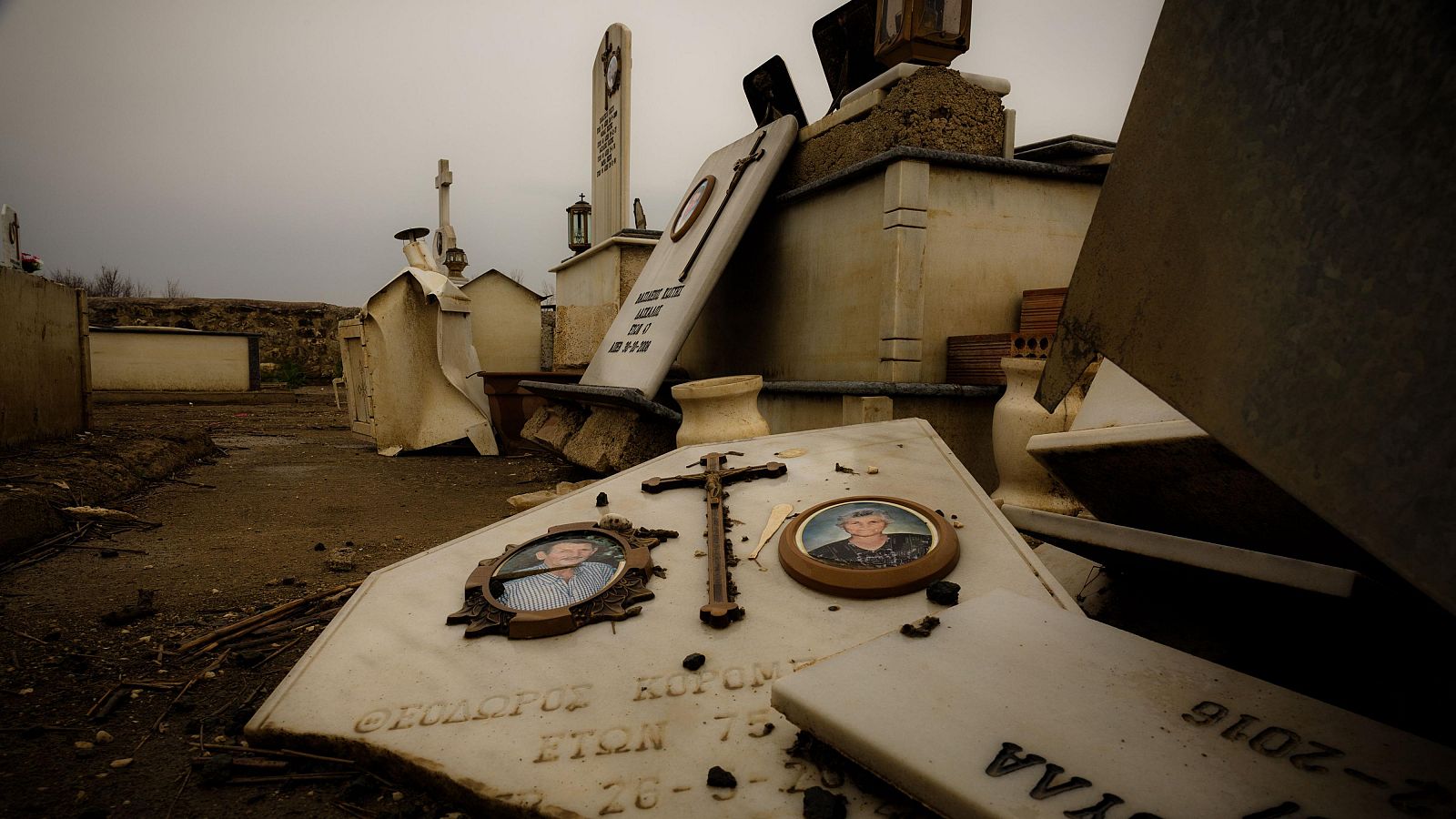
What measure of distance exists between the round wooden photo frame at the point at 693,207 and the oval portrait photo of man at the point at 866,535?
3.91 metres

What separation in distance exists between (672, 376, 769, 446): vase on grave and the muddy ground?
145 cm

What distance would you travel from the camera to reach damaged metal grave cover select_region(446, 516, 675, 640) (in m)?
1.74

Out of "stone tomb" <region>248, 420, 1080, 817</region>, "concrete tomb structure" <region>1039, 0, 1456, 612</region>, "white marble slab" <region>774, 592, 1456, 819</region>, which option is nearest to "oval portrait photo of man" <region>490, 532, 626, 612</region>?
"stone tomb" <region>248, 420, 1080, 817</region>

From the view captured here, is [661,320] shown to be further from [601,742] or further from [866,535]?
[601,742]

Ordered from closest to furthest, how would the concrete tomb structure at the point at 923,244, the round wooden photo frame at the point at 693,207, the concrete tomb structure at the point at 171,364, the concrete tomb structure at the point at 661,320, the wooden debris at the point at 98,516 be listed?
the wooden debris at the point at 98,516 → the concrete tomb structure at the point at 923,244 → the concrete tomb structure at the point at 661,320 → the round wooden photo frame at the point at 693,207 → the concrete tomb structure at the point at 171,364

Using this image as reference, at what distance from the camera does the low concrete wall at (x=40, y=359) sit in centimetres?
470

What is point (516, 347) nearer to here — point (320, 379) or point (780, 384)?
point (780, 384)

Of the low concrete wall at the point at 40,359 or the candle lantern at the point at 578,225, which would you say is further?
the candle lantern at the point at 578,225

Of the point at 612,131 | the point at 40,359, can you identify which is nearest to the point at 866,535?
the point at 40,359

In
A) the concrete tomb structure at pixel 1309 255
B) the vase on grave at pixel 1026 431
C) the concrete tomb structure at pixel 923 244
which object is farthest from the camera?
the concrete tomb structure at pixel 923 244

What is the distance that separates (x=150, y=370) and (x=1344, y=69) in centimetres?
1457

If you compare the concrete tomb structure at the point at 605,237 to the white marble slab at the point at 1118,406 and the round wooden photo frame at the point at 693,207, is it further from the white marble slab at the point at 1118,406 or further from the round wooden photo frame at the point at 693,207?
the white marble slab at the point at 1118,406

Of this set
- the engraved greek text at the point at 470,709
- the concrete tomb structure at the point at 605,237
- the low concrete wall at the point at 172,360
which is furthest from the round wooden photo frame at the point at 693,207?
the low concrete wall at the point at 172,360

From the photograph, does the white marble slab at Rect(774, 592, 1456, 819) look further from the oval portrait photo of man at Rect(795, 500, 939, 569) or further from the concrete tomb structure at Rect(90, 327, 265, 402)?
the concrete tomb structure at Rect(90, 327, 265, 402)
